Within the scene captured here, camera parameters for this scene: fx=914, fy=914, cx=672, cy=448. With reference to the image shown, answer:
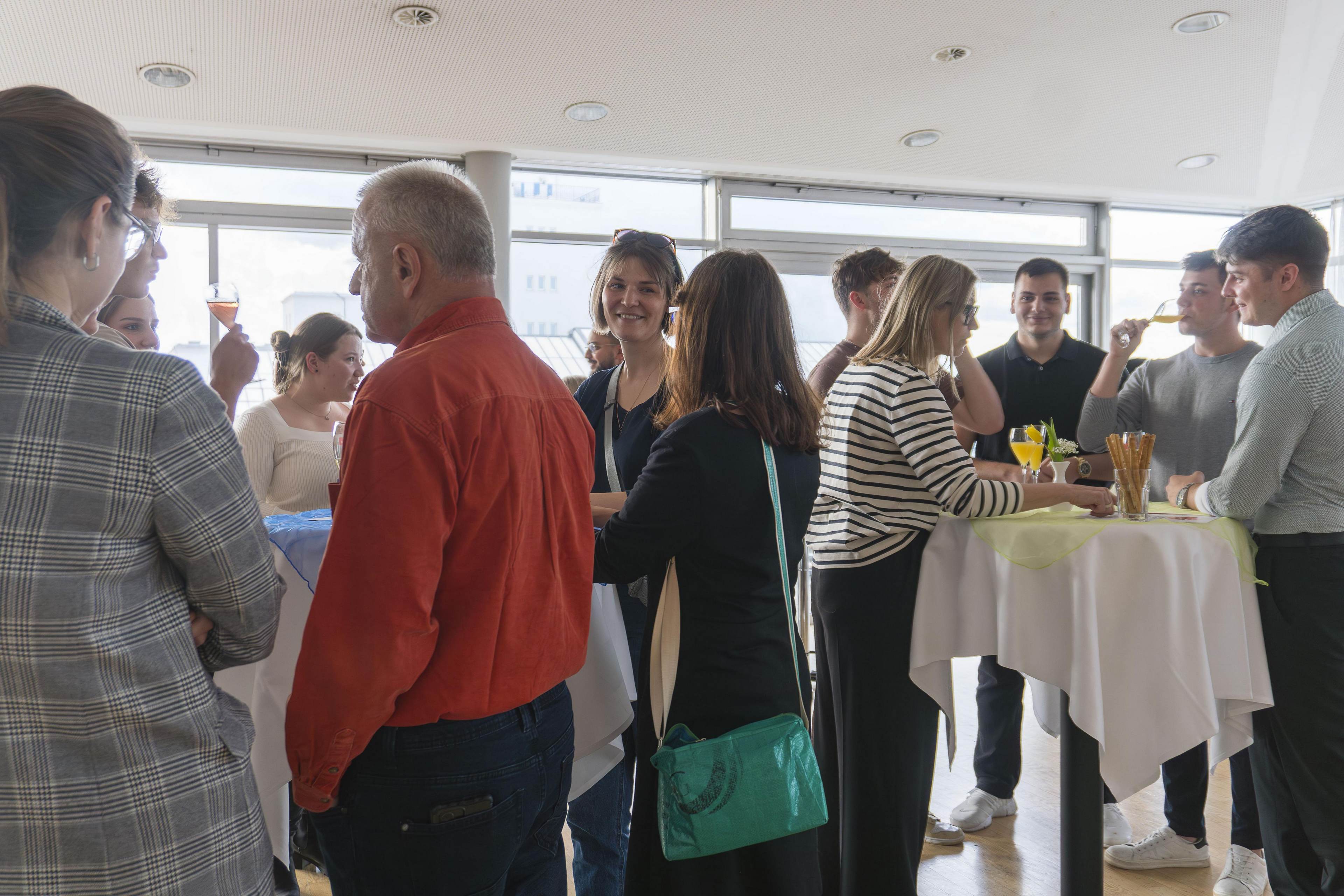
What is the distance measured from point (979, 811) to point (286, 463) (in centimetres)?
232

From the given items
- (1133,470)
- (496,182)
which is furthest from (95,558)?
(496,182)

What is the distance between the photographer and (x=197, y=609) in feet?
3.18

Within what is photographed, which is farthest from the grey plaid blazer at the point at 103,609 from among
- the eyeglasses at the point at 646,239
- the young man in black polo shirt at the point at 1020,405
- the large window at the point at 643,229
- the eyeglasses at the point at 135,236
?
the large window at the point at 643,229

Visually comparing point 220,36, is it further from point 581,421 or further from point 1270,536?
point 1270,536

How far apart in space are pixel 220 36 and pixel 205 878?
4.43 metres

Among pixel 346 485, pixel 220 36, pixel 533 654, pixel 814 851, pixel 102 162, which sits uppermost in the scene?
pixel 220 36

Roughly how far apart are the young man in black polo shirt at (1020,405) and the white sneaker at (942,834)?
0.10 meters

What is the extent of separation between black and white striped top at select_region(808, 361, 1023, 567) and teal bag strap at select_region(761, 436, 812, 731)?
20.2 inches

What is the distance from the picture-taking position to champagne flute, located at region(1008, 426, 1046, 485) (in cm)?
238

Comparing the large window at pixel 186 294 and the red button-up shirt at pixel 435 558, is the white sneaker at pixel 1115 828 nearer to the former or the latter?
the red button-up shirt at pixel 435 558

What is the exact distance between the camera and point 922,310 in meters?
2.16

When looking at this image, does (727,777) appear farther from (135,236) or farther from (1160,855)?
(1160,855)

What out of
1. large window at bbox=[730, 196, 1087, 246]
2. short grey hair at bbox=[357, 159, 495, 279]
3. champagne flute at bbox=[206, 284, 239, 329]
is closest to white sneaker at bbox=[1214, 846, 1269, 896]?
short grey hair at bbox=[357, 159, 495, 279]

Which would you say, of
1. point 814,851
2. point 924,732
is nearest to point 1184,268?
point 924,732
